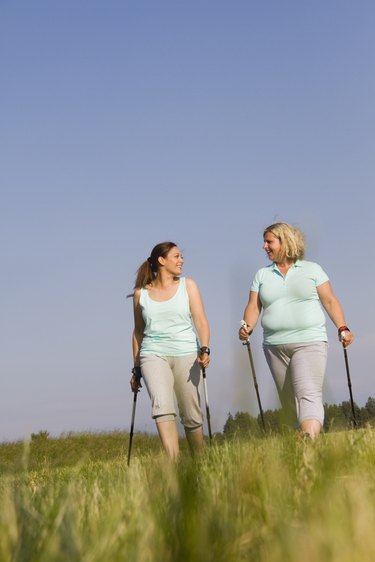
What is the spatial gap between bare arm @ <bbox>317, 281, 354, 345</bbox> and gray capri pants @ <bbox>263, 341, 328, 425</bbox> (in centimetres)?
37

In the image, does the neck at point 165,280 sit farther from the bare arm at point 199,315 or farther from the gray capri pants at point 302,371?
the gray capri pants at point 302,371

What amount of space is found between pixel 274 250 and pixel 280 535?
8.62 meters

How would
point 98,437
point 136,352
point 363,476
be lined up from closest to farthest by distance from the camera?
point 363,476
point 136,352
point 98,437

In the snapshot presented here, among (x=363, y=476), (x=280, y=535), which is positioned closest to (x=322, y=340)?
(x=363, y=476)

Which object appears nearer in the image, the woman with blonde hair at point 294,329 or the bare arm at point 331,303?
the woman with blonde hair at point 294,329

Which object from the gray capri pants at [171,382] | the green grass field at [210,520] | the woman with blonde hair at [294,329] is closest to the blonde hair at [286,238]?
the woman with blonde hair at [294,329]

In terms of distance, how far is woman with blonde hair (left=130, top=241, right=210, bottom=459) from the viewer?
1034 cm

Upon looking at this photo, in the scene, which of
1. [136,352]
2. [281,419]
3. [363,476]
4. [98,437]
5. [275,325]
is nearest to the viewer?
[281,419]

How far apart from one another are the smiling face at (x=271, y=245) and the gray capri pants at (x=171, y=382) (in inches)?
59.7

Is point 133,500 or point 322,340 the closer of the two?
point 133,500

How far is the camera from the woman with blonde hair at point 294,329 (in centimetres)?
1008

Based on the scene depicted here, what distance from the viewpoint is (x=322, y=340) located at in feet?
33.9

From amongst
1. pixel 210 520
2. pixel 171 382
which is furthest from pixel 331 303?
pixel 210 520

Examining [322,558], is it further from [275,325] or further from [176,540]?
[275,325]
